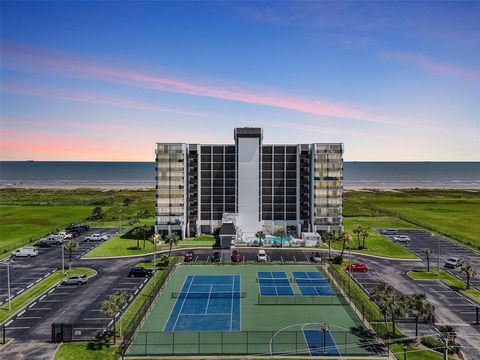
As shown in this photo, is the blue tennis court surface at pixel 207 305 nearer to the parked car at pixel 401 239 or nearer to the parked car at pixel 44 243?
the parked car at pixel 44 243

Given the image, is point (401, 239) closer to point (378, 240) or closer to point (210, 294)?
point (378, 240)

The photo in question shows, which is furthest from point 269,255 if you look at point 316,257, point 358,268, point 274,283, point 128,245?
point 128,245

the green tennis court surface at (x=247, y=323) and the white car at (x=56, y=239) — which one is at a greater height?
the white car at (x=56, y=239)

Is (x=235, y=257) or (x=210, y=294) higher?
(x=235, y=257)

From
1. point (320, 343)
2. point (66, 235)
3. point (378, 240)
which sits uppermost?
point (66, 235)

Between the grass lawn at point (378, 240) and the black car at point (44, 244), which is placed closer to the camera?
the grass lawn at point (378, 240)

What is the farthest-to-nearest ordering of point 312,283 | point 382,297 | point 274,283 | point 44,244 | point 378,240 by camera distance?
1. point 378,240
2. point 44,244
3. point 274,283
4. point 312,283
5. point 382,297

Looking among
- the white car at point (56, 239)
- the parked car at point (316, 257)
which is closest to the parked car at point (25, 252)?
the white car at point (56, 239)

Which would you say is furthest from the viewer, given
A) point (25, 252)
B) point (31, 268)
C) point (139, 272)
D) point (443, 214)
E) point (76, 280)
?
point (443, 214)
